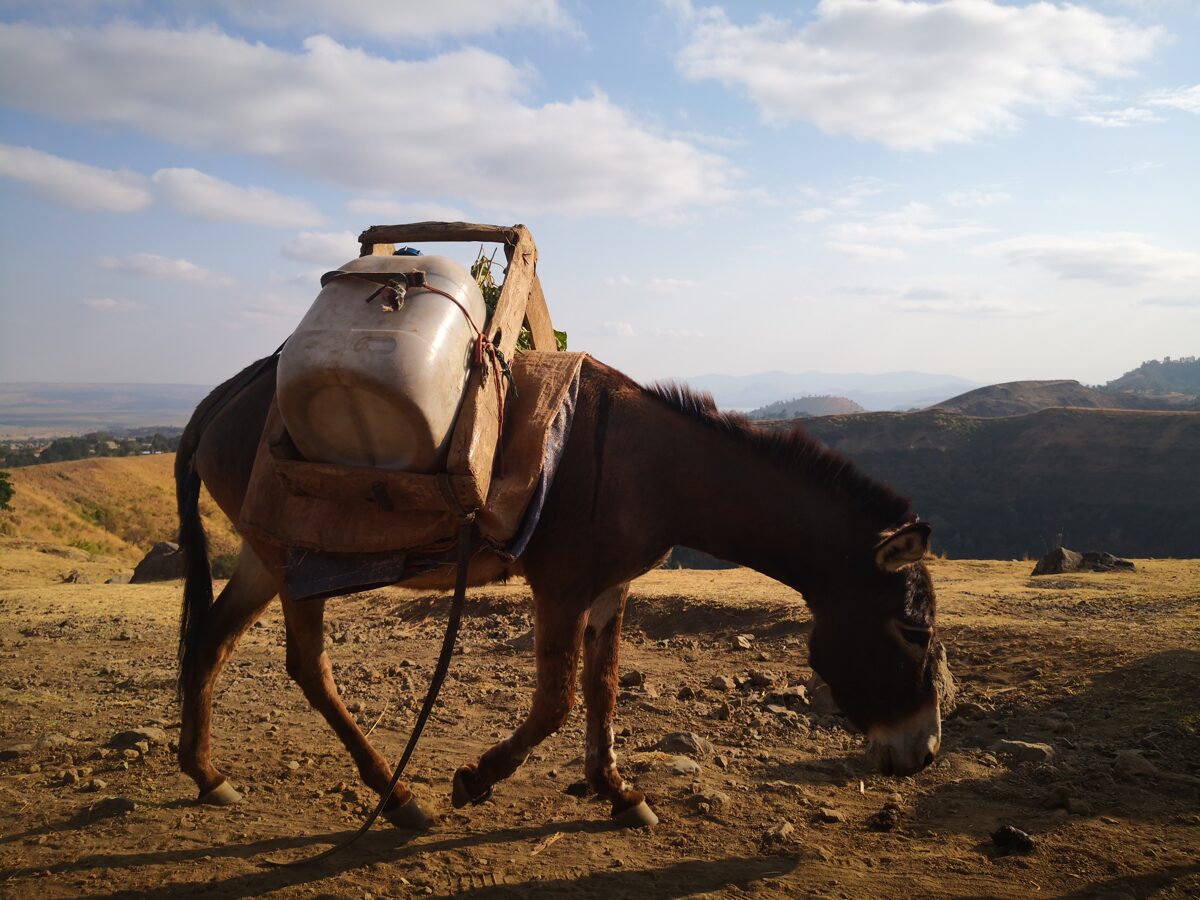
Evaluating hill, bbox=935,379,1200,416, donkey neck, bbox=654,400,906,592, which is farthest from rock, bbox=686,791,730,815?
hill, bbox=935,379,1200,416

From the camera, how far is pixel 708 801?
3926 mm

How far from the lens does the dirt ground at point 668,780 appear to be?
3.26m

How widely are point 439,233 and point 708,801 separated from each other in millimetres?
3258

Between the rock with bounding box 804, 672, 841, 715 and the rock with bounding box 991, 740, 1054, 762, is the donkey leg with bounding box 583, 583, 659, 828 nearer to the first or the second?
the rock with bounding box 804, 672, 841, 715

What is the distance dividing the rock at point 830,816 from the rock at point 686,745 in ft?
2.90

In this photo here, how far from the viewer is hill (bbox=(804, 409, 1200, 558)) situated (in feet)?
131

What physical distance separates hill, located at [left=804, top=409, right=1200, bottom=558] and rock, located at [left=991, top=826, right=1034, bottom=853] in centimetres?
3518

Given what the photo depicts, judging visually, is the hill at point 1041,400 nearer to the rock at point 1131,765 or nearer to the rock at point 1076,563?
the rock at point 1076,563

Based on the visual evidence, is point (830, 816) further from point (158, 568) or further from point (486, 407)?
point (158, 568)

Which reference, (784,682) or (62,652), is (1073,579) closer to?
(784,682)

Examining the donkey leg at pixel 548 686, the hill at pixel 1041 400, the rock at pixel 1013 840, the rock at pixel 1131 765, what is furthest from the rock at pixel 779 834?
the hill at pixel 1041 400

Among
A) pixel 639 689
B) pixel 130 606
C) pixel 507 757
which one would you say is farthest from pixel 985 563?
pixel 130 606

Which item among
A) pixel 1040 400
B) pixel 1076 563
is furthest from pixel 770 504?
pixel 1040 400

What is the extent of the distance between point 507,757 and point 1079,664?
13.8 feet
